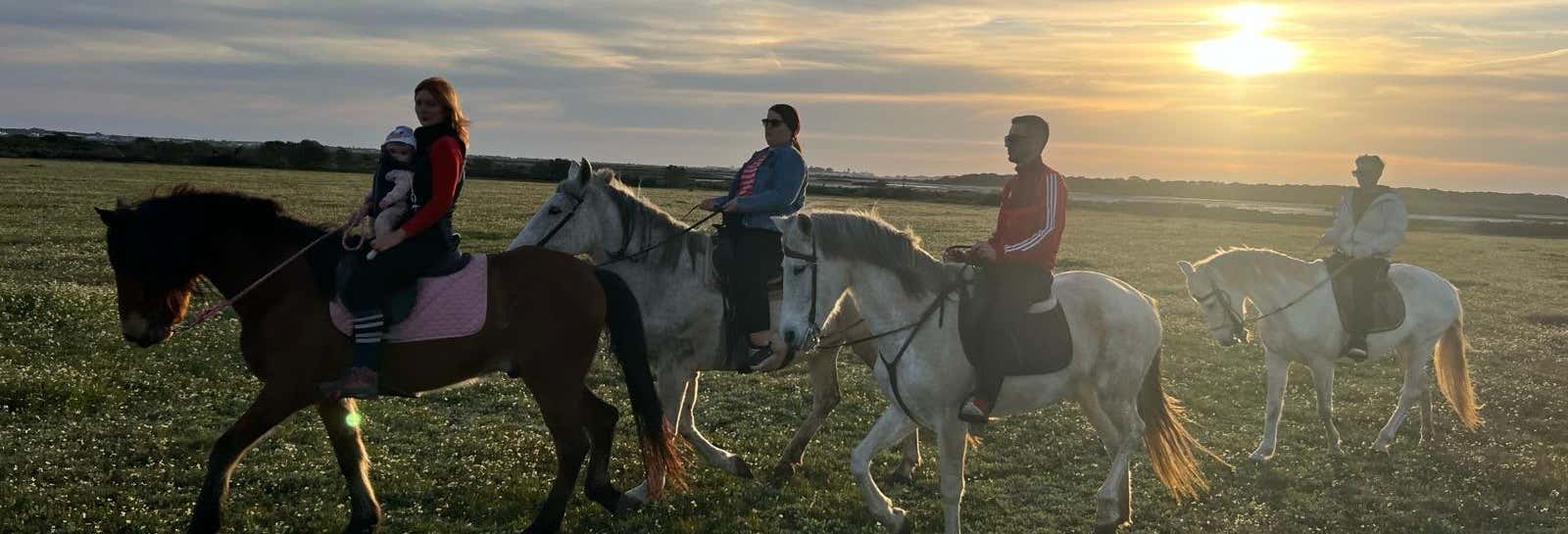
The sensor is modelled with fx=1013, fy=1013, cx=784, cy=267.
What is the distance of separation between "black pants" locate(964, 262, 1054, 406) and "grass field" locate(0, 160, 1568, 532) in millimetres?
1624

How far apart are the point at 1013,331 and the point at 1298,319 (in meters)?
5.11

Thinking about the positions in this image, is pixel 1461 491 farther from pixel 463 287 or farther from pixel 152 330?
pixel 152 330

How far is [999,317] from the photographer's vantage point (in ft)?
23.0

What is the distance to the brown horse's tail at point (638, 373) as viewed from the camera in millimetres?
7574

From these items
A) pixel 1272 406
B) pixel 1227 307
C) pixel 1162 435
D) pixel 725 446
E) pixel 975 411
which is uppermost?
pixel 1227 307

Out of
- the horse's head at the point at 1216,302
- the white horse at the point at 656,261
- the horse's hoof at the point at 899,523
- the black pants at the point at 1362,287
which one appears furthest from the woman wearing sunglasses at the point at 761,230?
the black pants at the point at 1362,287

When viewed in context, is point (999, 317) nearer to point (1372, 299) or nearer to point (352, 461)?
point (352, 461)

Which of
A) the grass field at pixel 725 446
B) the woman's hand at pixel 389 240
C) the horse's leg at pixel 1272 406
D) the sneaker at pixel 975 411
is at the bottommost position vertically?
the grass field at pixel 725 446

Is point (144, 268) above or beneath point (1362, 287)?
above

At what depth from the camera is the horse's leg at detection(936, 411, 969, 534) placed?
714 centimetres

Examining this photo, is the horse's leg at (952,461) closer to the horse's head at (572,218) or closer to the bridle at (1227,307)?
the horse's head at (572,218)

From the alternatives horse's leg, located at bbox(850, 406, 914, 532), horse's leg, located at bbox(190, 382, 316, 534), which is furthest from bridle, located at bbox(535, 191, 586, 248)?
horse's leg, located at bbox(850, 406, 914, 532)

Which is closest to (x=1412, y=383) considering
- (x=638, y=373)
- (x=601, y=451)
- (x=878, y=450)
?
(x=878, y=450)

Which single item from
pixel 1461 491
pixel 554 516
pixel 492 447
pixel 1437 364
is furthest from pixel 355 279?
pixel 1437 364
